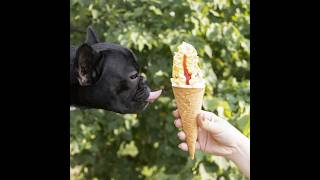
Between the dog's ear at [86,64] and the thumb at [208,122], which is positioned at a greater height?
the dog's ear at [86,64]

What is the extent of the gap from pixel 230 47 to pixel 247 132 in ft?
2.86

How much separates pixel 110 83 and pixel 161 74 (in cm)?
114

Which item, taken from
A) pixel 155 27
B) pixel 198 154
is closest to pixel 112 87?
pixel 198 154

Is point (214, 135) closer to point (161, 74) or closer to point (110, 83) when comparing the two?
point (110, 83)

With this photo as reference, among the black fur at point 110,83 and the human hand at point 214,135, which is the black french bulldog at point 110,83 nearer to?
the black fur at point 110,83

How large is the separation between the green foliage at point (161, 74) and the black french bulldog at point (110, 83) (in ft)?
2.54

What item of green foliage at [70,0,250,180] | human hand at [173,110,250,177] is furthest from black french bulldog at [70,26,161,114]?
green foliage at [70,0,250,180]

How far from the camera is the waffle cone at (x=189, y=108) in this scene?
195 centimetres

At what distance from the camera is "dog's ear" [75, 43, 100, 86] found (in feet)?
7.00

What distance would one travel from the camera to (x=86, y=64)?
216 cm

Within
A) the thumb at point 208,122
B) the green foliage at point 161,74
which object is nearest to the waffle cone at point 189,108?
the thumb at point 208,122

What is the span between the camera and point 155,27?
3.52m

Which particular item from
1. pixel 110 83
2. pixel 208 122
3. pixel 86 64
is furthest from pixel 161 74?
pixel 208 122

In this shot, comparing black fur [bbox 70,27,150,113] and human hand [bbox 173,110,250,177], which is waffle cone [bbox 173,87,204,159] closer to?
human hand [bbox 173,110,250,177]
